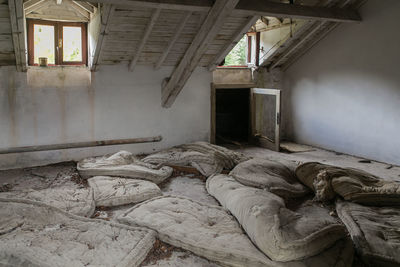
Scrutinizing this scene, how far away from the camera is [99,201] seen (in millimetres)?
4477

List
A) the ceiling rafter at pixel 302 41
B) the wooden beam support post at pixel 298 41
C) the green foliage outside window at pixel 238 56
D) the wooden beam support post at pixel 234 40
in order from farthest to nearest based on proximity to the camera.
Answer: the green foliage outside window at pixel 238 56 < the wooden beam support post at pixel 298 41 < the ceiling rafter at pixel 302 41 < the wooden beam support post at pixel 234 40

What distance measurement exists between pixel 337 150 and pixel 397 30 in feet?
8.19

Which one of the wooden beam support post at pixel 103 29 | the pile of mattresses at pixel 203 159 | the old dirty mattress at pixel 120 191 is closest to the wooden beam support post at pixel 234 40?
the pile of mattresses at pixel 203 159

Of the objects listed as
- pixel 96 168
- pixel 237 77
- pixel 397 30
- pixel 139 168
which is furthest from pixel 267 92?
pixel 96 168

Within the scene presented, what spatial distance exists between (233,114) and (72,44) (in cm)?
438

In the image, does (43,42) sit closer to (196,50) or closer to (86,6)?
(86,6)

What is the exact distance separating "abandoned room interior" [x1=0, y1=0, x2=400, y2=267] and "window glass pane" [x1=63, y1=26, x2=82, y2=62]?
0.06 feet

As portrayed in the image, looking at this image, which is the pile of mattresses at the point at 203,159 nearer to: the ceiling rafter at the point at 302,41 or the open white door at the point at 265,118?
the open white door at the point at 265,118

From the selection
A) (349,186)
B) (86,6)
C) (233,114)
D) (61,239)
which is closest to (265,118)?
(233,114)

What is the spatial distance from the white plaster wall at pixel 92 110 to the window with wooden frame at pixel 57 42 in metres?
0.26

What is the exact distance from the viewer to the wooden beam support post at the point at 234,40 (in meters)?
5.76

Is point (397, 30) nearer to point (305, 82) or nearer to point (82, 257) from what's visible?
point (305, 82)

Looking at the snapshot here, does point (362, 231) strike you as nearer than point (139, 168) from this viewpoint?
Yes

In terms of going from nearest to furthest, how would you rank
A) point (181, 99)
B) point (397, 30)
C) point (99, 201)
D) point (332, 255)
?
point (332, 255) < point (99, 201) < point (397, 30) < point (181, 99)
